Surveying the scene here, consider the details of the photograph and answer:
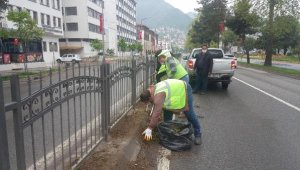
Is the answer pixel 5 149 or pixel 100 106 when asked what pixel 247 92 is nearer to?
pixel 100 106

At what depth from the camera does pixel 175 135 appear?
540 centimetres

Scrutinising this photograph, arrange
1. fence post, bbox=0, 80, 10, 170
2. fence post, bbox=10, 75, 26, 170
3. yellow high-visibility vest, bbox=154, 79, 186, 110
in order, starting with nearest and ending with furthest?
fence post, bbox=0, 80, 10, 170 < fence post, bbox=10, 75, 26, 170 < yellow high-visibility vest, bbox=154, 79, 186, 110

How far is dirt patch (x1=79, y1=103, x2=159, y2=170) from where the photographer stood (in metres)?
4.44

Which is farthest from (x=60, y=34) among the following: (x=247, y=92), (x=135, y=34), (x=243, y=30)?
(x=135, y=34)

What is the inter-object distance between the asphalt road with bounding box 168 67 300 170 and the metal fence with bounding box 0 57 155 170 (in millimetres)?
1408

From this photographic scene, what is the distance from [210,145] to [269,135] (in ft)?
4.75

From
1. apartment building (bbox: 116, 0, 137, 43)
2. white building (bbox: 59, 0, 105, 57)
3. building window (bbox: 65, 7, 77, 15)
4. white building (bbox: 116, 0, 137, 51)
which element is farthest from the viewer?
white building (bbox: 116, 0, 137, 51)

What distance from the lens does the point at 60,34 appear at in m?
51.8

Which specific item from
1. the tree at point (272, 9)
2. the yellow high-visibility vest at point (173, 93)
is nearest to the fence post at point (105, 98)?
the yellow high-visibility vest at point (173, 93)

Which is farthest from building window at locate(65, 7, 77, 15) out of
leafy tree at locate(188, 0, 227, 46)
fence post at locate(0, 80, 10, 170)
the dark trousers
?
fence post at locate(0, 80, 10, 170)

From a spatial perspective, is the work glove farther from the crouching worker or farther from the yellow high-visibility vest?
the yellow high-visibility vest

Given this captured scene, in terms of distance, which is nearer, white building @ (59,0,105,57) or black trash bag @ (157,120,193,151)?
black trash bag @ (157,120,193,151)

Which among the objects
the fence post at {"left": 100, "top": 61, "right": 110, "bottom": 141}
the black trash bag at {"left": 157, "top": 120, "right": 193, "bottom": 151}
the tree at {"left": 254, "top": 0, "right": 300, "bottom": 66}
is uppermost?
the tree at {"left": 254, "top": 0, "right": 300, "bottom": 66}

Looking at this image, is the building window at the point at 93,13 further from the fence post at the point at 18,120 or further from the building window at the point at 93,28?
the fence post at the point at 18,120
